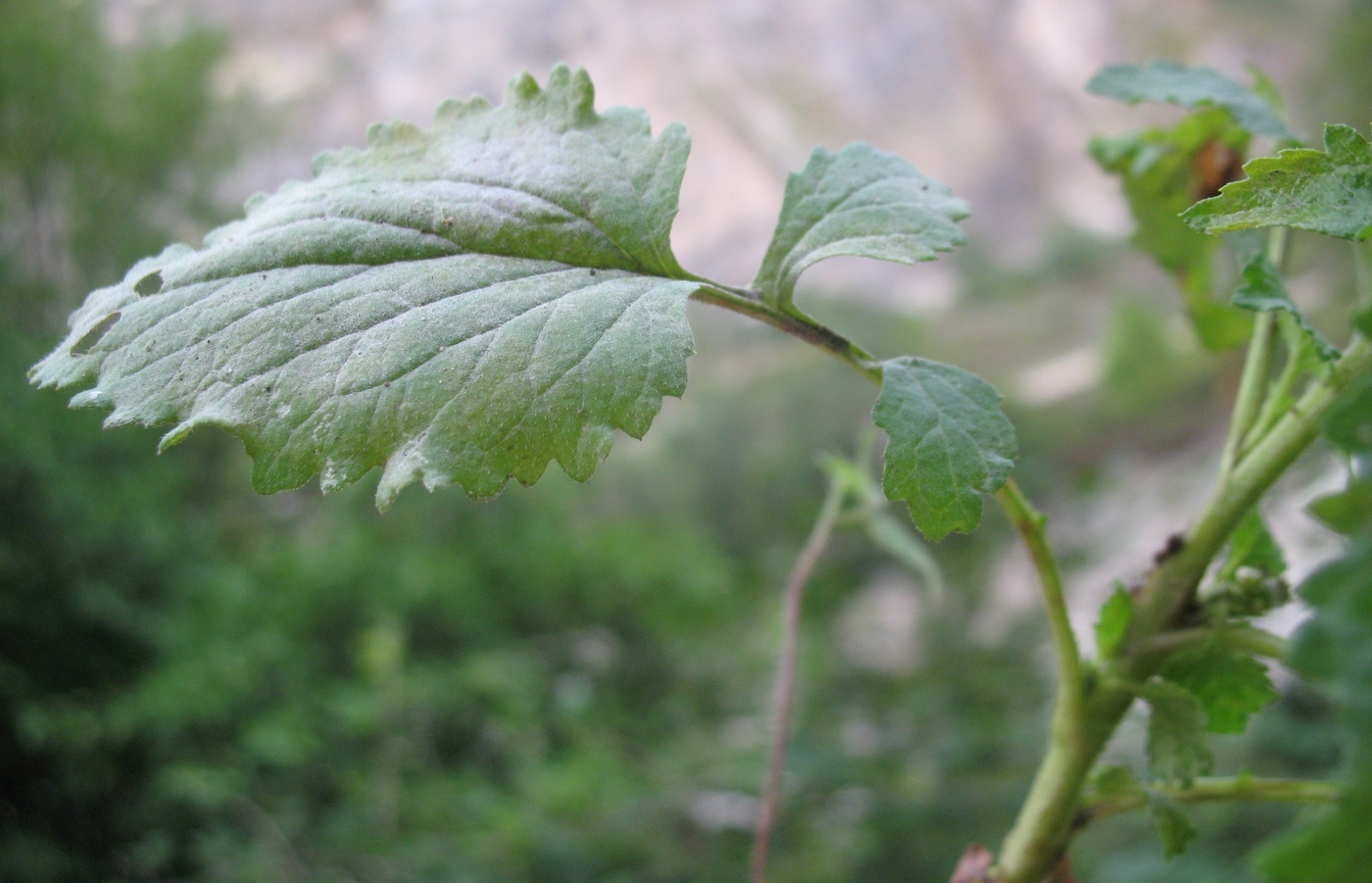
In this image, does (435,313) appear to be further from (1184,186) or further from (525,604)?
(525,604)

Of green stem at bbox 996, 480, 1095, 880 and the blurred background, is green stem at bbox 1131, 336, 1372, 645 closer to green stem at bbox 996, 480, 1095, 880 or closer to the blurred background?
green stem at bbox 996, 480, 1095, 880

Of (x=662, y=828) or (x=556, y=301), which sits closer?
(x=556, y=301)

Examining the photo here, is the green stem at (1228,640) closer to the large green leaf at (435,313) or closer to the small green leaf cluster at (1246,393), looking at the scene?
the small green leaf cluster at (1246,393)

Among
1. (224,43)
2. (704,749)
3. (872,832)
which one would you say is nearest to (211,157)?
(224,43)

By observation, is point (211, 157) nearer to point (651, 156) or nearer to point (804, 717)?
point (804, 717)

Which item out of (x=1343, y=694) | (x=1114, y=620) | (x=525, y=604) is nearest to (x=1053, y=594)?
(x=1114, y=620)

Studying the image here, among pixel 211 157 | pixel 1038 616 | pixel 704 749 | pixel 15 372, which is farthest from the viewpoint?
pixel 211 157
